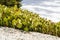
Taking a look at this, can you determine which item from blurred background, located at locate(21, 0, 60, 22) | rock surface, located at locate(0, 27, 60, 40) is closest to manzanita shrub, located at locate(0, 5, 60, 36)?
rock surface, located at locate(0, 27, 60, 40)

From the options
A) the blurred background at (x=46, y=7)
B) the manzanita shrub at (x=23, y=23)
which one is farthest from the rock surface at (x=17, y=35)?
the blurred background at (x=46, y=7)

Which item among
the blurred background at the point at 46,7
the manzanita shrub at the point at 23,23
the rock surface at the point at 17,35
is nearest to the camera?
the rock surface at the point at 17,35

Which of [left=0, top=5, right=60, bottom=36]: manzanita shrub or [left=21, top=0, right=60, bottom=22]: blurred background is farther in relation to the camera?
[left=21, top=0, right=60, bottom=22]: blurred background

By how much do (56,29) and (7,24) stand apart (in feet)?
5.05

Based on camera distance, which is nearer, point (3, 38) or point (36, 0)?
point (3, 38)

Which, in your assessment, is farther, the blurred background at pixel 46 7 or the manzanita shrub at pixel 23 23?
the blurred background at pixel 46 7

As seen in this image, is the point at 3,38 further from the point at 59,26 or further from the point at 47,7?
the point at 47,7

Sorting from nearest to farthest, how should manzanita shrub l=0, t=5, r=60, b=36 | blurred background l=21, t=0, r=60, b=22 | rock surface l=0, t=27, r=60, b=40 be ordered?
rock surface l=0, t=27, r=60, b=40
manzanita shrub l=0, t=5, r=60, b=36
blurred background l=21, t=0, r=60, b=22

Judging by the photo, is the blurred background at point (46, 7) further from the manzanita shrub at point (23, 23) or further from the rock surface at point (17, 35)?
the rock surface at point (17, 35)

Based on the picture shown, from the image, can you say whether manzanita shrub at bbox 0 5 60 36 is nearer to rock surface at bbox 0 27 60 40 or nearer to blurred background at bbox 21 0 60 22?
rock surface at bbox 0 27 60 40

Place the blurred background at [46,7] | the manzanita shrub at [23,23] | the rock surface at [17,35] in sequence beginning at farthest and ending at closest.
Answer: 1. the blurred background at [46,7]
2. the manzanita shrub at [23,23]
3. the rock surface at [17,35]

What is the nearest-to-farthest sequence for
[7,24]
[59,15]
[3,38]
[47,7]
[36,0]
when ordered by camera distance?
[3,38] < [7,24] < [59,15] < [47,7] < [36,0]

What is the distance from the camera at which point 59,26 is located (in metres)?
7.66

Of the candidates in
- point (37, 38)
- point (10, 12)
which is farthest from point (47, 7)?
point (37, 38)
